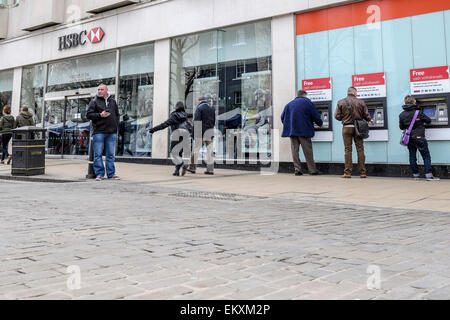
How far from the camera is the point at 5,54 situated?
66.6 feet

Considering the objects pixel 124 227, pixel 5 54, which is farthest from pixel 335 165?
pixel 5 54

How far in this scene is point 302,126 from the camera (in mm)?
10359

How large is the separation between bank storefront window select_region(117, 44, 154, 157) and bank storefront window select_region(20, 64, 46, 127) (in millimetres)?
5536

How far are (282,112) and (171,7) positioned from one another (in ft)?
19.7

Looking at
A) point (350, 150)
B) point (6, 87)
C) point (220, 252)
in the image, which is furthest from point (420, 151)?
point (6, 87)

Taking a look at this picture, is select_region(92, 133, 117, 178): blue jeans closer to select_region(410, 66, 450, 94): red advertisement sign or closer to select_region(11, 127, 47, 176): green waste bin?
select_region(11, 127, 47, 176): green waste bin

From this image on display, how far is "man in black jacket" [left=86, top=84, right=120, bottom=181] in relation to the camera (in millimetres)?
8664

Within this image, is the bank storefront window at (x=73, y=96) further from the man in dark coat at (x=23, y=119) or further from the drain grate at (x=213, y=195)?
the drain grate at (x=213, y=195)

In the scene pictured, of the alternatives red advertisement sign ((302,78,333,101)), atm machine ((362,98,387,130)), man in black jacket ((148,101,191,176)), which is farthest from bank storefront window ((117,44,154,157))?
atm machine ((362,98,387,130))

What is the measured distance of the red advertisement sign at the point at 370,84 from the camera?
10134 millimetres

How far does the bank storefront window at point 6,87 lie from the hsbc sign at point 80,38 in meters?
4.52

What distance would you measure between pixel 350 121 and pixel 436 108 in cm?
195

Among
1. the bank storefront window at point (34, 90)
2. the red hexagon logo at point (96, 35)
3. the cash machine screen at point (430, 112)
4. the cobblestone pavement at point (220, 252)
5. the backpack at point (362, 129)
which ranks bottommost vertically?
the cobblestone pavement at point (220, 252)

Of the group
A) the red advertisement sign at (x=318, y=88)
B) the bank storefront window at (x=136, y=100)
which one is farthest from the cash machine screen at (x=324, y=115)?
the bank storefront window at (x=136, y=100)
